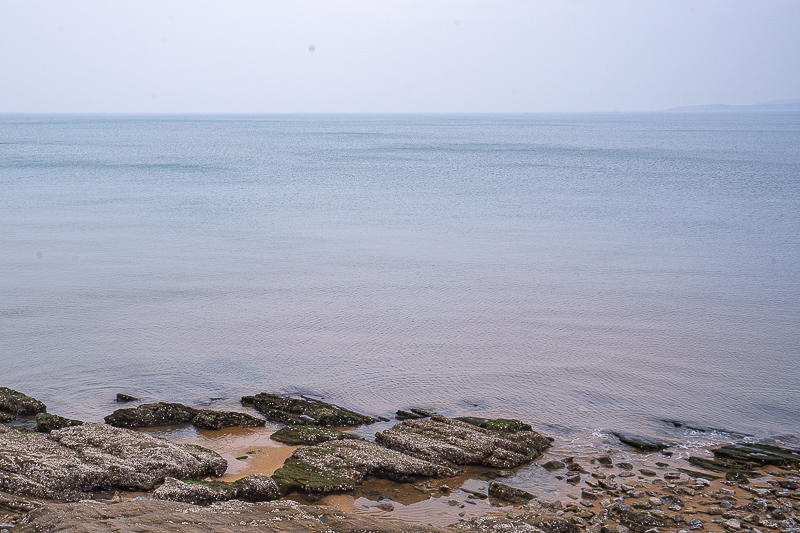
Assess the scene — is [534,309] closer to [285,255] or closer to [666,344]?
[666,344]

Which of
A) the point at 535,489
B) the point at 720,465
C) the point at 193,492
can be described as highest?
the point at 193,492

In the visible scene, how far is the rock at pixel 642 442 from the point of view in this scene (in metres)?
13.8

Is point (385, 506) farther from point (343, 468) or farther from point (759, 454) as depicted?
point (759, 454)

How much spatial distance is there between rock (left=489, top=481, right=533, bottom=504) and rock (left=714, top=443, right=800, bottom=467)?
434 cm

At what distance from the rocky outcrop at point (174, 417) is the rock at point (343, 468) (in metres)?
2.24

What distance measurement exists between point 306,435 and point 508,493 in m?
4.13

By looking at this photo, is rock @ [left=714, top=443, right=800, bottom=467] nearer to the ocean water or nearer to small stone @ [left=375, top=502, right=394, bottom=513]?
the ocean water

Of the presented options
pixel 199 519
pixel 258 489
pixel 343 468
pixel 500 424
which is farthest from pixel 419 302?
pixel 199 519

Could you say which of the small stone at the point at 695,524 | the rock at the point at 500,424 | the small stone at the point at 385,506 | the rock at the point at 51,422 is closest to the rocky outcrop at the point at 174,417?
the rock at the point at 51,422

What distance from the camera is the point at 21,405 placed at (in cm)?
1427

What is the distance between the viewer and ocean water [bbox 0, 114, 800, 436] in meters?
16.5

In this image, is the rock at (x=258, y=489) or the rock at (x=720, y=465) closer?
the rock at (x=258, y=489)

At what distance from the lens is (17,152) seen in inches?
3561

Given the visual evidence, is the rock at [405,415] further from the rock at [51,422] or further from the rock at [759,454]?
the rock at [51,422]
